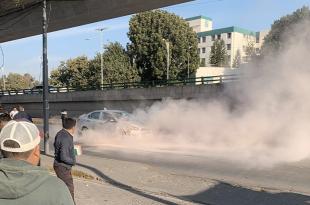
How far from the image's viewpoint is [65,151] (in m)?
7.07

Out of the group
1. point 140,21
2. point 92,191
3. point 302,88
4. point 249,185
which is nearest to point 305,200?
point 249,185

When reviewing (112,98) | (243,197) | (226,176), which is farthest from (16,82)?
(243,197)

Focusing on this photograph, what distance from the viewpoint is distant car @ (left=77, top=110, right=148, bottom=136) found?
68.5ft

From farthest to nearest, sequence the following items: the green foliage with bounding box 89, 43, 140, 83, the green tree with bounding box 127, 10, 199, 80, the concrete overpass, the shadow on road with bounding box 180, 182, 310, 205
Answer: the green tree with bounding box 127, 10, 199, 80 < the green foliage with bounding box 89, 43, 140, 83 < the concrete overpass < the shadow on road with bounding box 180, 182, 310, 205

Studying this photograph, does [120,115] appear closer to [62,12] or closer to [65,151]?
[62,12]

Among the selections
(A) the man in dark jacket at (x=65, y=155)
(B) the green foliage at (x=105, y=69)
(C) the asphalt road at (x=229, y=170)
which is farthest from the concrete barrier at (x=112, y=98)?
(A) the man in dark jacket at (x=65, y=155)

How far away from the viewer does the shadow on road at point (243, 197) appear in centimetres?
869

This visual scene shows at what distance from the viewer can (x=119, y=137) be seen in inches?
830

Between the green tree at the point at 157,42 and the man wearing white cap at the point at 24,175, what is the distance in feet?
204

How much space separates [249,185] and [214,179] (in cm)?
107

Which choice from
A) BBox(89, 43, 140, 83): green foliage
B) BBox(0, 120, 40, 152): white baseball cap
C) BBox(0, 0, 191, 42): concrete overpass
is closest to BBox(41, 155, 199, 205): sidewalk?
BBox(0, 120, 40, 152): white baseball cap

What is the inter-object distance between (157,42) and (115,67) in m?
6.35

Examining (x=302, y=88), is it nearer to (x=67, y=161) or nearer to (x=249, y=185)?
(x=249, y=185)

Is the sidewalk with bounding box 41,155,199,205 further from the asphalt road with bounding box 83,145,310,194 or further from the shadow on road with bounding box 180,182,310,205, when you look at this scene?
the asphalt road with bounding box 83,145,310,194
